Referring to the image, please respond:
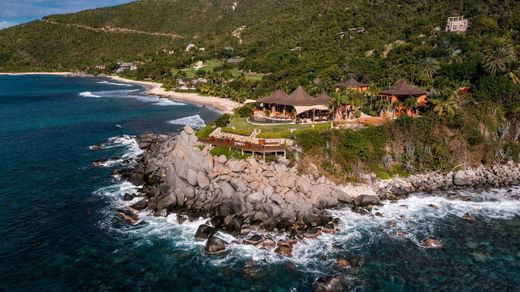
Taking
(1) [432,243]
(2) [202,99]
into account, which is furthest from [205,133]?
(2) [202,99]

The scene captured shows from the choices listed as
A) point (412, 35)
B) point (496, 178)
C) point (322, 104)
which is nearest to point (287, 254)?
point (322, 104)

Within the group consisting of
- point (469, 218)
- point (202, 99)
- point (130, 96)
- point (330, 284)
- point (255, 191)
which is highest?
point (130, 96)

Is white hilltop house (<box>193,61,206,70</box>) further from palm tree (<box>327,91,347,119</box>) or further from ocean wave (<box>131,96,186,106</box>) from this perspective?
palm tree (<box>327,91,347,119</box>)

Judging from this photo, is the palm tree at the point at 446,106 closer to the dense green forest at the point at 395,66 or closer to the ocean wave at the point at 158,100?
the dense green forest at the point at 395,66

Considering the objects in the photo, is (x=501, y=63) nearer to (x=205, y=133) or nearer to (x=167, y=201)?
(x=205, y=133)

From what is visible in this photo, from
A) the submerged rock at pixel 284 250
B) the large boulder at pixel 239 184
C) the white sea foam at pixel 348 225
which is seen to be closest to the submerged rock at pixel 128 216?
the white sea foam at pixel 348 225

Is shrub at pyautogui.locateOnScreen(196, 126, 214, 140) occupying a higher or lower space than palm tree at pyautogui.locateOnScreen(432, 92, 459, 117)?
lower

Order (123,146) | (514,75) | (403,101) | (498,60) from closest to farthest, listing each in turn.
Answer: (403,101)
(514,75)
(498,60)
(123,146)

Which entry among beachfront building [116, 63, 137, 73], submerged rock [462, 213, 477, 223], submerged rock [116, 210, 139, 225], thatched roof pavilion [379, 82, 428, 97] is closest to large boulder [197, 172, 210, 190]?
submerged rock [116, 210, 139, 225]
